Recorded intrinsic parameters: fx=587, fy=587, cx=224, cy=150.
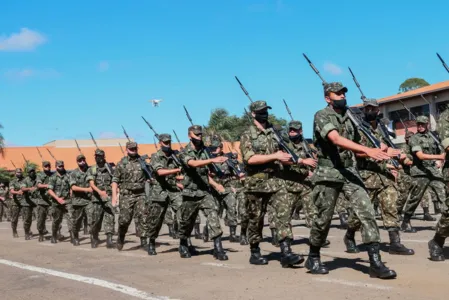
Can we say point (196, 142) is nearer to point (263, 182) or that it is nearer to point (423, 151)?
point (263, 182)

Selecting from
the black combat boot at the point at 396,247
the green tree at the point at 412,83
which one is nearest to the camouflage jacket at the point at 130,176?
the black combat boot at the point at 396,247

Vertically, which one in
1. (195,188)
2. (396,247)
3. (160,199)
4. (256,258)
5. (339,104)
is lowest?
(256,258)

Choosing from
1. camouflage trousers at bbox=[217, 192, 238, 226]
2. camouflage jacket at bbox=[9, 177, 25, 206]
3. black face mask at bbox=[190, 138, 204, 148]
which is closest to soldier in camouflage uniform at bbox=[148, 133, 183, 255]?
black face mask at bbox=[190, 138, 204, 148]

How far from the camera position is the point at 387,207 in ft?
27.6

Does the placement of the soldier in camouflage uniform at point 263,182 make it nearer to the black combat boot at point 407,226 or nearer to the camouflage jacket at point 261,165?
the camouflage jacket at point 261,165

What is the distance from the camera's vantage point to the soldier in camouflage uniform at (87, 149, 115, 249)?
12062mm

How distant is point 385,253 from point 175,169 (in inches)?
139

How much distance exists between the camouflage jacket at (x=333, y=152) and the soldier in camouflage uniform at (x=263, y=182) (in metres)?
0.95

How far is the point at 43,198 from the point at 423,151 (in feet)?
30.1

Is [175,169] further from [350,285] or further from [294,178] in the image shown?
[350,285]

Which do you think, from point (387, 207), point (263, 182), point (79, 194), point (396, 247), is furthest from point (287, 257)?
point (79, 194)

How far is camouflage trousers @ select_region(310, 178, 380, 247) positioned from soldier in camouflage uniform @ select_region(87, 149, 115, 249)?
20.5 ft

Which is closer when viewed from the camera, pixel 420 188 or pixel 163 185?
pixel 163 185

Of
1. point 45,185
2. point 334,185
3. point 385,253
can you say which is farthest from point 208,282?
point 45,185
